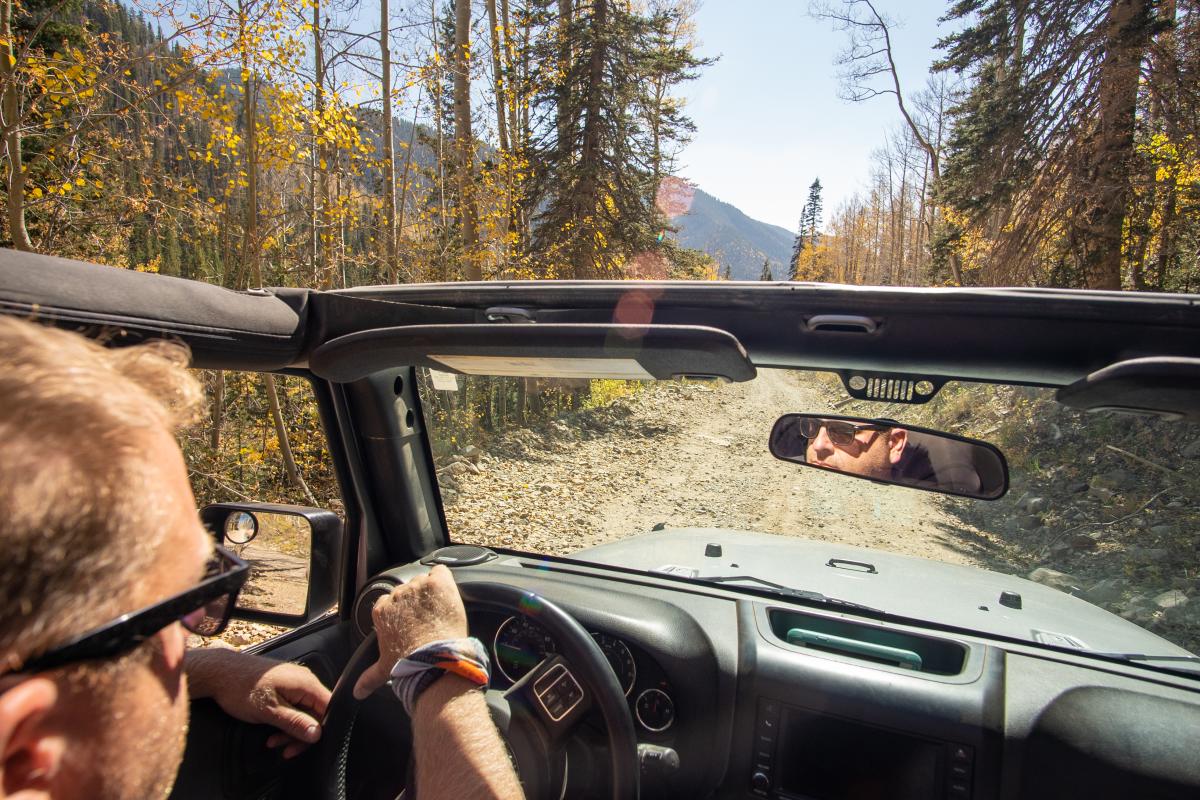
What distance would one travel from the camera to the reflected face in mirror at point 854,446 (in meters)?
1.88

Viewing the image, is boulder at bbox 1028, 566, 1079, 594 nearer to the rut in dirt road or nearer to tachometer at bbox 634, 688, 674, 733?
the rut in dirt road

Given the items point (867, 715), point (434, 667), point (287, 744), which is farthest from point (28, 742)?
point (867, 715)

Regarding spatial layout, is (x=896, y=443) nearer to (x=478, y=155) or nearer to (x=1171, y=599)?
(x=1171, y=599)

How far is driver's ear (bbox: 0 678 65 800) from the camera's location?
85cm

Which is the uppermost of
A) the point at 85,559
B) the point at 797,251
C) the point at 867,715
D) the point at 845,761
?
the point at 797,251

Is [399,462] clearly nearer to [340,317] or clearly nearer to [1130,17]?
[340,317]

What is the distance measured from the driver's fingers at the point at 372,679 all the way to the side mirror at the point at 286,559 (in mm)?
1022

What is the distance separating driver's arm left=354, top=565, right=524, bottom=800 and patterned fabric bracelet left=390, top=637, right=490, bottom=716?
0.02m

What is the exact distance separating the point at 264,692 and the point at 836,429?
197cm

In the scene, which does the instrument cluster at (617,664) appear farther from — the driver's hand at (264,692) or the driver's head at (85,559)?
the driver's head at (85,559)

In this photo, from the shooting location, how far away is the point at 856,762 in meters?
2.12

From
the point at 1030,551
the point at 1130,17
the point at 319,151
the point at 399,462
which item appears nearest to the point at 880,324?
the point at 1030,551

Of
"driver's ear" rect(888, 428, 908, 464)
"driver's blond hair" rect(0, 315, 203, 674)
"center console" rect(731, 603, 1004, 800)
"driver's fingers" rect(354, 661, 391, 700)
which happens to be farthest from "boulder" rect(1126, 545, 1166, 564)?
"driver's blond hair" rect(0, 315, 203, 674)

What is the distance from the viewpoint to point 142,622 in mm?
1015
